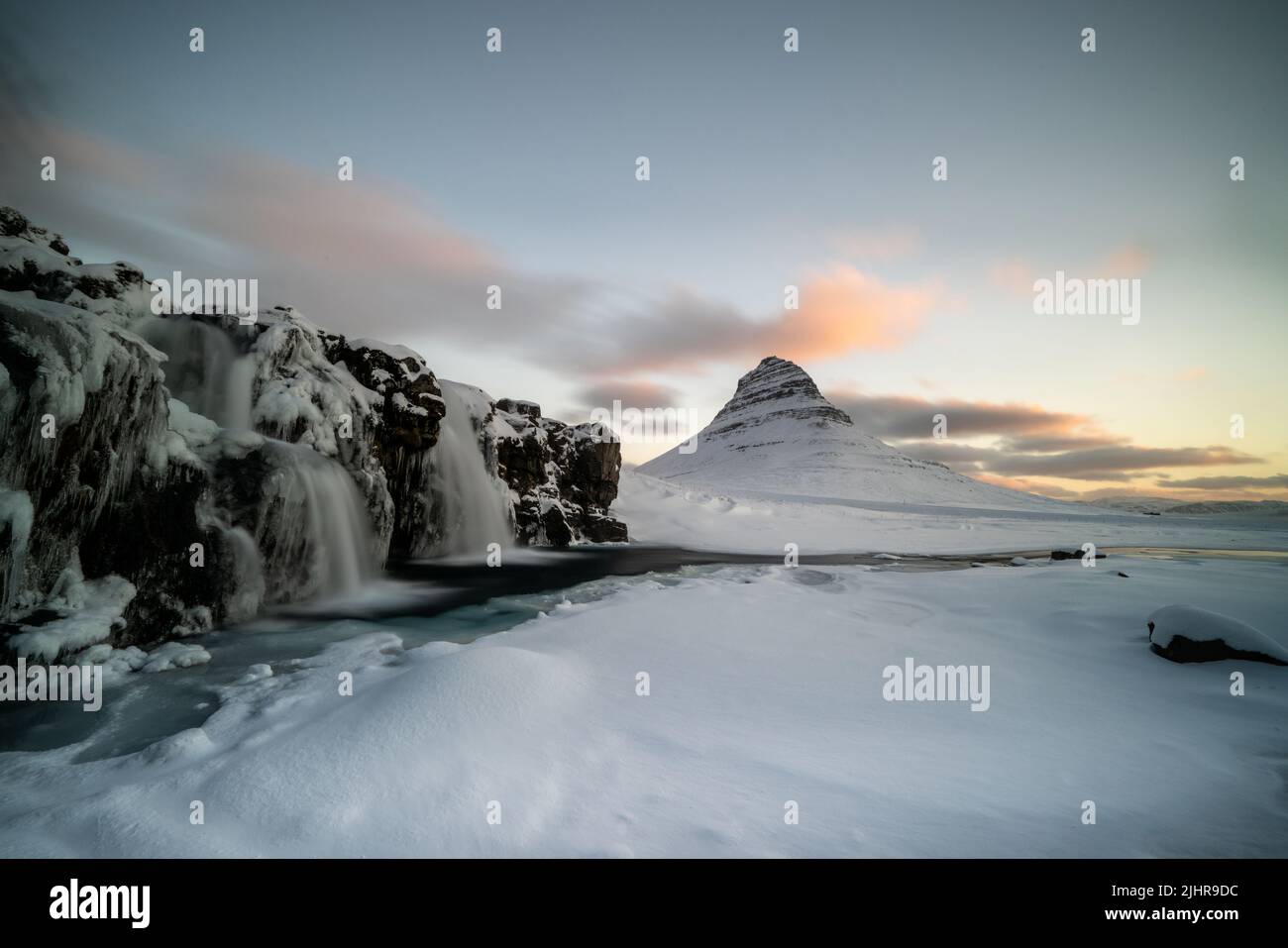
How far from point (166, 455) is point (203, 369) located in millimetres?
6232

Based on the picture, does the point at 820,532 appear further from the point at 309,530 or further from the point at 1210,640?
the point at 309,530

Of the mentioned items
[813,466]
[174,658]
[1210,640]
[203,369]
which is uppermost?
[813,466]

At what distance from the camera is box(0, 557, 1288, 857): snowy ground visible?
128 inches

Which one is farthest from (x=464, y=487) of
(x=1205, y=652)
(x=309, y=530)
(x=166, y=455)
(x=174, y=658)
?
(x=1205, y=652)

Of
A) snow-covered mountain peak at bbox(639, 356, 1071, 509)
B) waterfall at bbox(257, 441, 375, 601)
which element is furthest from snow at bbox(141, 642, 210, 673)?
snow-covered mountain peak at bbox(639, 356, 1071, 509)

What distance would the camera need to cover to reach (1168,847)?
3275 millimetres

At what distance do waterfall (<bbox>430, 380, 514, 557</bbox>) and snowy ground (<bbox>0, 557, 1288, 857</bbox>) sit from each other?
1646 centimetres

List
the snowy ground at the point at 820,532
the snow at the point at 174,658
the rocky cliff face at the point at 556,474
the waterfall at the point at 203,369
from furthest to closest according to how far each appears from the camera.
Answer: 1. the snowy ground at the point at 820,532
2. the rocky cliff face at the point at 556,474
3. the waterfall at the point at 203,369
4. the snow at the point at 174,658

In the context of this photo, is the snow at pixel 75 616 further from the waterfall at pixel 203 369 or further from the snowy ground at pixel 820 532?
the snowy ground at pixel 820 532

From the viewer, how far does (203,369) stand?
13.8 meters

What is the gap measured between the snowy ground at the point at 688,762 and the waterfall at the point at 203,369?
10119 mm

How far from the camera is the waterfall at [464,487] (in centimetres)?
2353

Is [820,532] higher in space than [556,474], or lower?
lower

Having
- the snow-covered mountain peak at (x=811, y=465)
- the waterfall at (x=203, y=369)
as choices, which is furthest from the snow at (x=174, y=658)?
the snow-covered mountain peak at (x=811, y=465)
